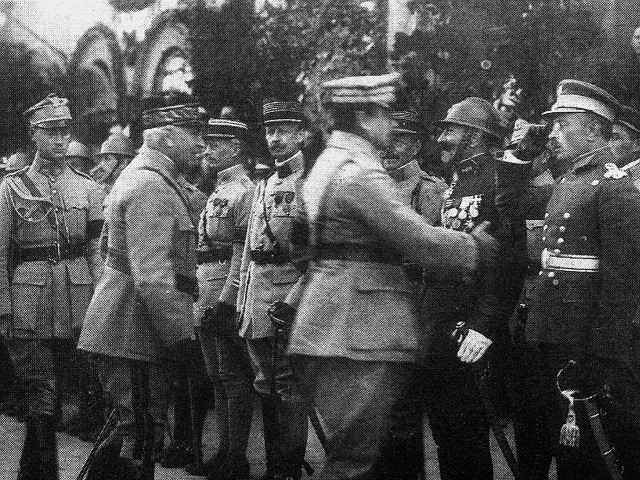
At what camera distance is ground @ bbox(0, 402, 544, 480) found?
22.9ft

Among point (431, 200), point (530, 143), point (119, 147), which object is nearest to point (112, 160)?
point (119, 147)

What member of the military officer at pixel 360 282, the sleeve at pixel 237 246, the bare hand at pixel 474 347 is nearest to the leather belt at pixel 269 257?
the sleeve at pixel 237 246

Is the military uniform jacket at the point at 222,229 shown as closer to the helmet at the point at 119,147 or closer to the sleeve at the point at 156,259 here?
the sleeve at the point at 156,259

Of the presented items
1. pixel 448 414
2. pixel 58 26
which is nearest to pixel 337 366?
pixel 448 414

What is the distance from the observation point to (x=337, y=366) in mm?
4254

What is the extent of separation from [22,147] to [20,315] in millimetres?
8474

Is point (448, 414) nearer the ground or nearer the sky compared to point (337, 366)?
nearer the ground

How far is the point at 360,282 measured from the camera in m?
4.30

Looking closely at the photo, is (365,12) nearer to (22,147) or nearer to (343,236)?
(343,236)

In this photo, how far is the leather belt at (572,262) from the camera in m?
5.14

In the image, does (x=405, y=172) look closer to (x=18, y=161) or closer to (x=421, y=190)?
(x=421, y=190)

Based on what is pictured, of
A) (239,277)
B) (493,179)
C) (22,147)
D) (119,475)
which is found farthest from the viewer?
(22,147)

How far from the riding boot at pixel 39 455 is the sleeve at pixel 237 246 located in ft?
5.20

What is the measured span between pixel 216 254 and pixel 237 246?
14.7 inches
